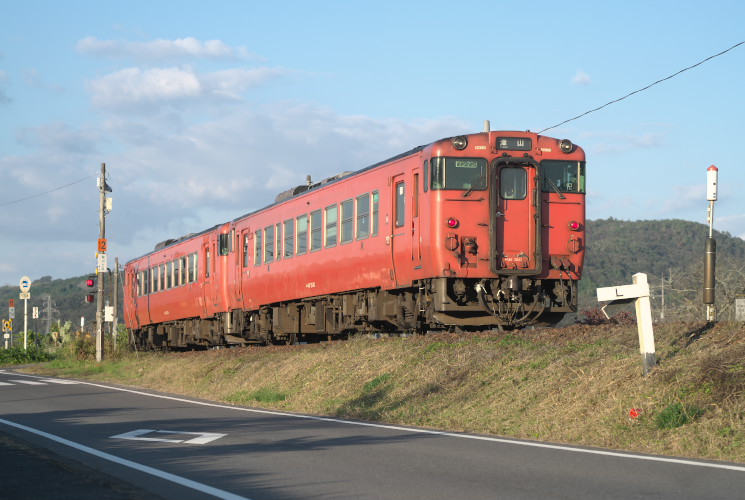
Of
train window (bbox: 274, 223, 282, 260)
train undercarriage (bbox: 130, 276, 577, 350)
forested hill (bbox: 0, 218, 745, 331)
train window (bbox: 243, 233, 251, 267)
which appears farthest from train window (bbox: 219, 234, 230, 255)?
forested hill (bbox: 0, 218, 745, 331)

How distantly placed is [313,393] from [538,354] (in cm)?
456

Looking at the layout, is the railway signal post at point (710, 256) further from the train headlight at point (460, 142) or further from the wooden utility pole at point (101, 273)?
the wooden utility pole at point (101, 273)

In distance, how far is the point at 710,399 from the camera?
10727 millimetres

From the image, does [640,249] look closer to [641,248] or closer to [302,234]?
[641,248]

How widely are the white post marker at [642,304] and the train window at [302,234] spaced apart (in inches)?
553

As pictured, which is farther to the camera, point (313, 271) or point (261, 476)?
point (313, 271)

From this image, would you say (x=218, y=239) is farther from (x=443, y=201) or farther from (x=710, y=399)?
(x=710, y=399)

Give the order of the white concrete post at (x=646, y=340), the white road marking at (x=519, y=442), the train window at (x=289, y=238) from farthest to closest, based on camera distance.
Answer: the train window at (x=289, y=238), the white concrete post at (x=646, y=340), the white road marking at (x=519, y=442)

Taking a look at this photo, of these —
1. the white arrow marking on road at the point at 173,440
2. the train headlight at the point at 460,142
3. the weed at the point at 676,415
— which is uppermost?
the train headlight at the point at 460,142

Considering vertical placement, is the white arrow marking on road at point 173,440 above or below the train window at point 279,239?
below

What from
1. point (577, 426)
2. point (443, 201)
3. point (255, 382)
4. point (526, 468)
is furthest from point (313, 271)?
point (526, 468)

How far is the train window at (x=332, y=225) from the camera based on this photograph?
2386 cm

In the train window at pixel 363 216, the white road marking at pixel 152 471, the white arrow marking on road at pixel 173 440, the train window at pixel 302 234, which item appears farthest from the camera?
the train window at pixel 302 234

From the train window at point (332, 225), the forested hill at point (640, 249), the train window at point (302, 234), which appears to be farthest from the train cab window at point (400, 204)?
the forested hill at point (640, 249)
